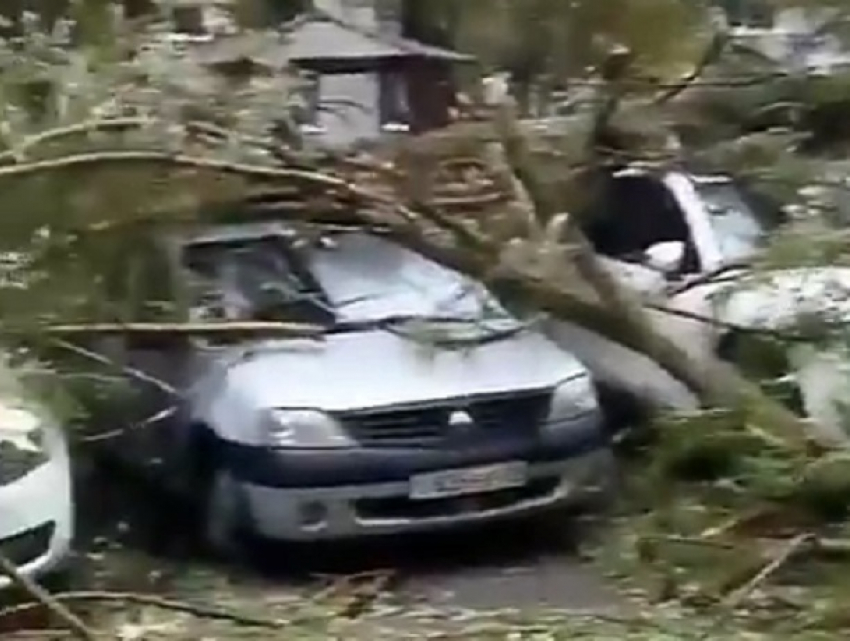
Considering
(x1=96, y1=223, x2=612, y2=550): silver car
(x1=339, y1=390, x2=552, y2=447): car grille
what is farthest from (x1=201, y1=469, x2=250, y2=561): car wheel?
(x1=339, y1=390, x2=552, y2=447): car grille

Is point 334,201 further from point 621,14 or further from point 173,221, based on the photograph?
point 621,14

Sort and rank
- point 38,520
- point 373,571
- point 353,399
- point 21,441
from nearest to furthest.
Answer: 1. point 21,441
2. point 38,520
3. point 373,571
4. point 353,399

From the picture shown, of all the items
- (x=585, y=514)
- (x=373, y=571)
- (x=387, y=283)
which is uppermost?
(x=387, y=283)

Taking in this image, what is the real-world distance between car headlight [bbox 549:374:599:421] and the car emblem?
0.29 feet

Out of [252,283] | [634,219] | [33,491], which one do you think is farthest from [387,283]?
[33,491]

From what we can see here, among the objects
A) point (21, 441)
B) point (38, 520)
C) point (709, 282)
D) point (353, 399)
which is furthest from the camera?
point (353, 399)

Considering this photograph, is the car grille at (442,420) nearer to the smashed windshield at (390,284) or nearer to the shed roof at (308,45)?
the smashed windshield at (390,284)

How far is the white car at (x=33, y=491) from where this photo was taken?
1.64 metres

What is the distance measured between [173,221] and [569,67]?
13.0 inches

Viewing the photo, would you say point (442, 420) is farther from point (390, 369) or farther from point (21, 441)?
point (21, 441)

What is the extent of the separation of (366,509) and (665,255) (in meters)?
0.55

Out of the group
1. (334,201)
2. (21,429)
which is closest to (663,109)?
(334,201)

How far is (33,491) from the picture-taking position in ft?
6.51

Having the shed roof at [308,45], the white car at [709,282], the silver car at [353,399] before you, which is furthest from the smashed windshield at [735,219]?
the shed roof at [308,45]
